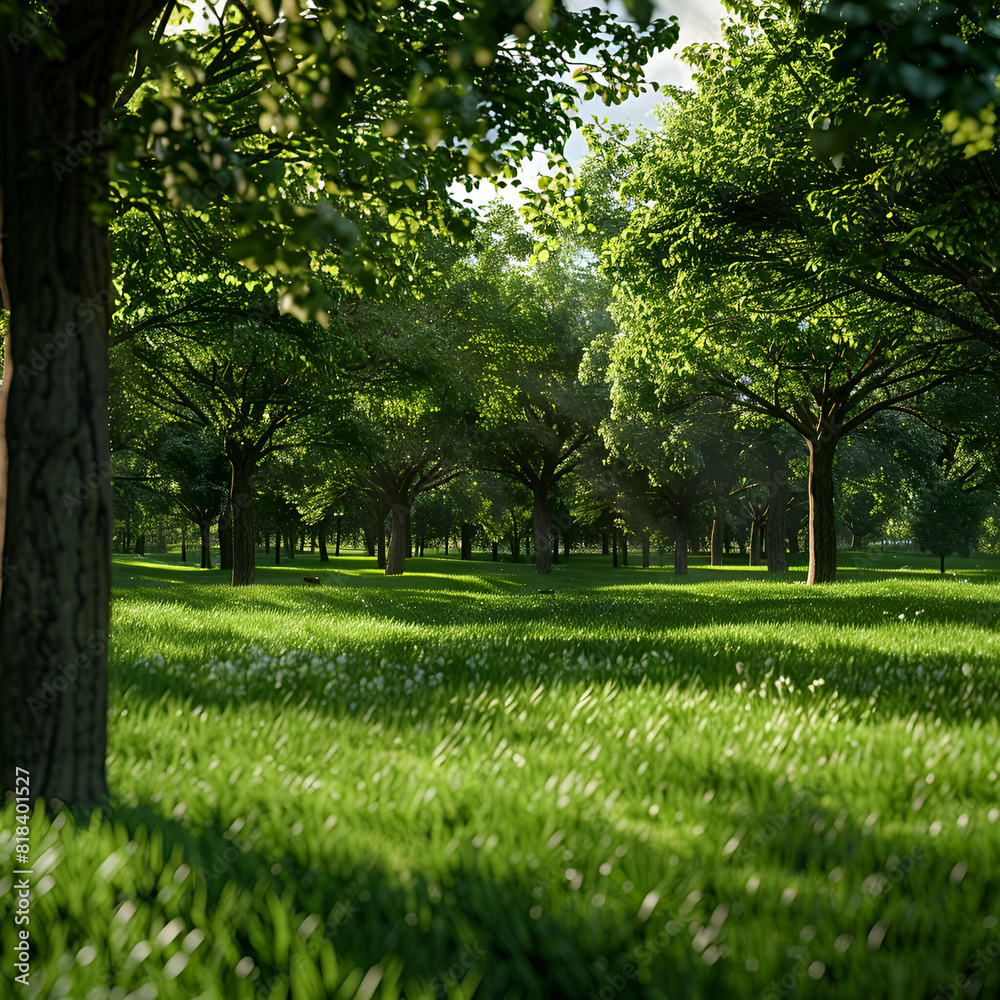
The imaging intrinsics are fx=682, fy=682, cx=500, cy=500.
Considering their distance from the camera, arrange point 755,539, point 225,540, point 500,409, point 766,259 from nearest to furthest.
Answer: point 766,259 → point 500,409 → point 225,540 → point 755,539

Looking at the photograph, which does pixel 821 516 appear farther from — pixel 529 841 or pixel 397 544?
pixel 529 841

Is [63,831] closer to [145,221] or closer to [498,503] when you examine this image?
[145,221]

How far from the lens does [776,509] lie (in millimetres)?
33125

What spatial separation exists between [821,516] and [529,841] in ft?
67.4

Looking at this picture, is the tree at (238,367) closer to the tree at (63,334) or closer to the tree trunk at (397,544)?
the tree at (63,334)

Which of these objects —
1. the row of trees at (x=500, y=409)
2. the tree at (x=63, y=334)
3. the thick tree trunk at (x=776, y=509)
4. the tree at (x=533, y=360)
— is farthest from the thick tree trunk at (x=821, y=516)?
the tree at (x=63, y=334)

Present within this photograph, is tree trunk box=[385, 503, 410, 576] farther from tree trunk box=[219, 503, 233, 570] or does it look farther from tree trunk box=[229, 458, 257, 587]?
tree trunk box=[219, 503, 233, 570]

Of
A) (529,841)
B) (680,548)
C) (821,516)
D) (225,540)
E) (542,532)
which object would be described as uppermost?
(821,516)

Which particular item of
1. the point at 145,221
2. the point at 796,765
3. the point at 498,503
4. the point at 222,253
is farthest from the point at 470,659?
the point at 498,503

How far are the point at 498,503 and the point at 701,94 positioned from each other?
28.8m

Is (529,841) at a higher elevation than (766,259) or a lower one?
lower

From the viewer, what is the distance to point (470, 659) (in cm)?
645

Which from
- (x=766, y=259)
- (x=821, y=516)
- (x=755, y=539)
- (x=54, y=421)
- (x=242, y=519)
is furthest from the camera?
(x=755, y=539)

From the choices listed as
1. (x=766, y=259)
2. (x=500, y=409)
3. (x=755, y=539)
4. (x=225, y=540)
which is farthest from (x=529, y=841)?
(x=755, y=539)
